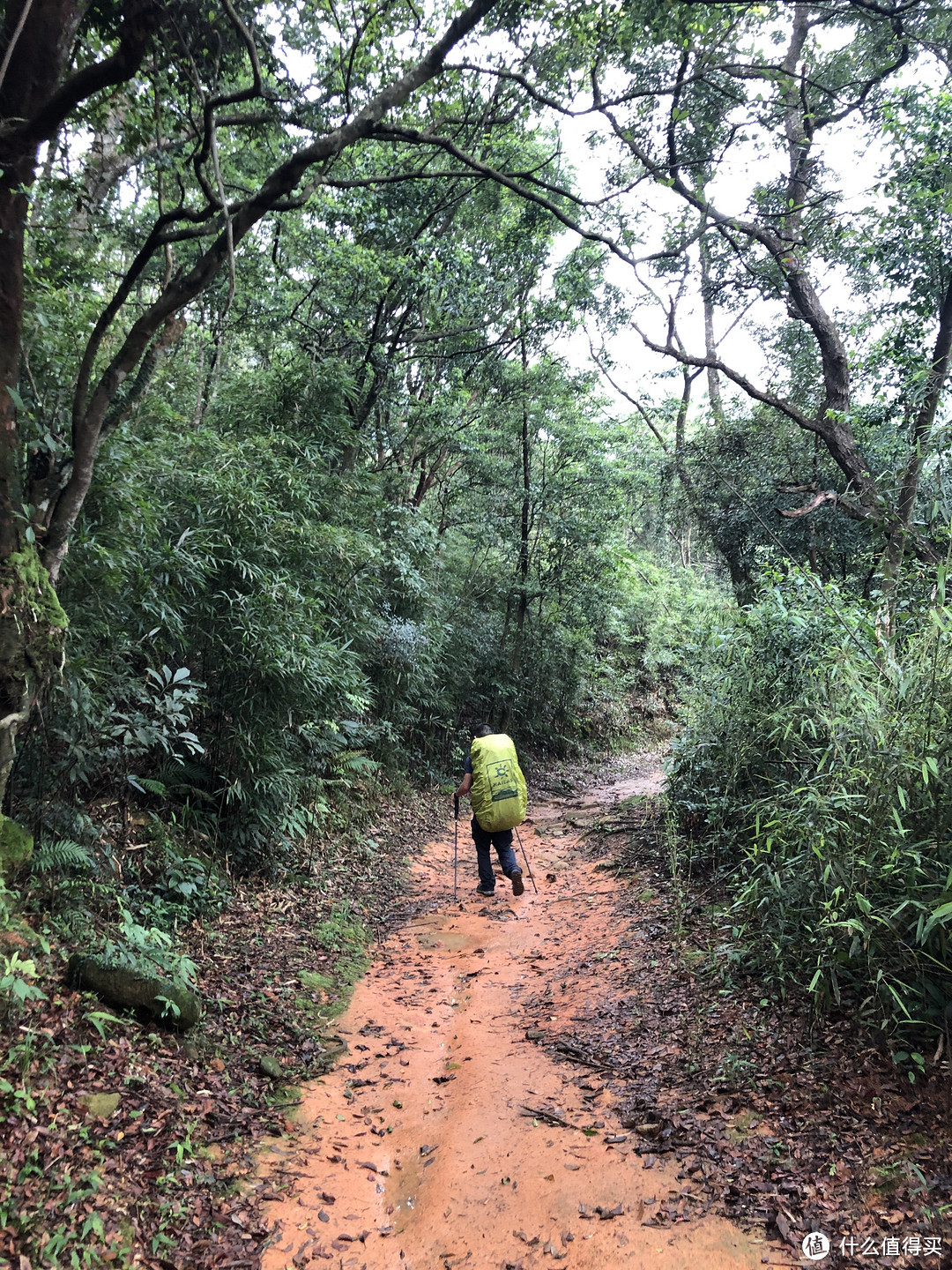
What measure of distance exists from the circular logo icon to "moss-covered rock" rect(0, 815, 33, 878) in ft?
13.0

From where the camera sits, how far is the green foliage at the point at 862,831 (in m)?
3.21

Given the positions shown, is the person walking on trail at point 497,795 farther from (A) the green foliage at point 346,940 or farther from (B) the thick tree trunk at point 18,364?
(B) the thick tree trunk at point 18,364

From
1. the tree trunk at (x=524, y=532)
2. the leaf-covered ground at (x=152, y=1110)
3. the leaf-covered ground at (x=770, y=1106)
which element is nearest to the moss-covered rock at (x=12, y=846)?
the leaf-covered ground at (x=152, y=1110)

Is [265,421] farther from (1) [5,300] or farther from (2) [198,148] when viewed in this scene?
(1) [5,300]

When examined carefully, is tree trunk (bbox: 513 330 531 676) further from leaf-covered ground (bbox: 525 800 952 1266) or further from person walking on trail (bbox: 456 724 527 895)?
leaf-covered ground (bbox: 525 800 952 1266)

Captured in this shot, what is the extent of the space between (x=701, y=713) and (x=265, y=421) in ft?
19.2

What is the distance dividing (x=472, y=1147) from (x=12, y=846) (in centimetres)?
292

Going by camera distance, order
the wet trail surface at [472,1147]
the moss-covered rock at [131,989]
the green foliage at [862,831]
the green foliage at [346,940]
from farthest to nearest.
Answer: the green foliage at [346,940], the moss-covered rock at [131,989], the green foliage at [862,831], the wet trail surface at [472,1147]

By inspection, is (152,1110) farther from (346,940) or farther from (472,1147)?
(346,940)

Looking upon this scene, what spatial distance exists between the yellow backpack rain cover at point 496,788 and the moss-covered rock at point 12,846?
13.2ft

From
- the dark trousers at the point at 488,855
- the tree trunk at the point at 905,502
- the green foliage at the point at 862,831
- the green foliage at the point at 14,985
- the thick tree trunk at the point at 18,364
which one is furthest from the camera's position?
the dark trousers at the point at 488,855

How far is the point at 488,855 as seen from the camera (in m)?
7.26

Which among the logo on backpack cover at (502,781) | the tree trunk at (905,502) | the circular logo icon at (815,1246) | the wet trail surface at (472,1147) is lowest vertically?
the wet trail surface at (472,1147)

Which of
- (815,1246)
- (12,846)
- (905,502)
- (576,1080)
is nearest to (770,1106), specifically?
(815,1246)
